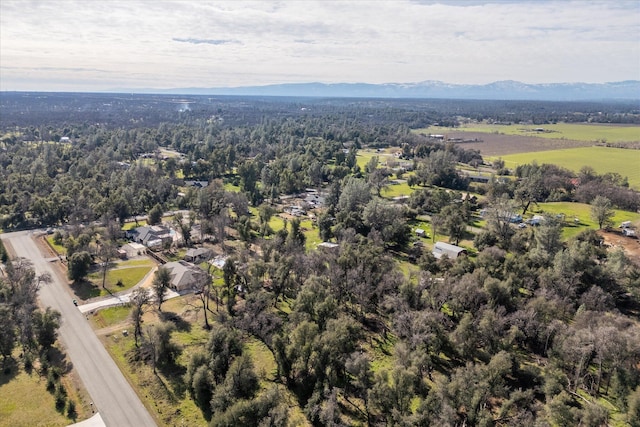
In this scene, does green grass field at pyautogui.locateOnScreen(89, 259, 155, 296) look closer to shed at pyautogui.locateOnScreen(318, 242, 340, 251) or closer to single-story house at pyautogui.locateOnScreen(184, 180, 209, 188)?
shed at pyautogui.locateOnScreen(318, 242, 340, 251)

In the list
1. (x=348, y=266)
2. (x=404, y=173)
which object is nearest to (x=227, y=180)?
(x=404, y=173)

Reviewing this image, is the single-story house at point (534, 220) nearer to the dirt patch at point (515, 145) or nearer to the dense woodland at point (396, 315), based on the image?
the dense woodland at point (396, 315)

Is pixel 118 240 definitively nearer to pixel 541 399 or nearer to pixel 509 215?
pixel 541 399

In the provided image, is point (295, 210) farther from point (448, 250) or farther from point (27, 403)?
point (27, 403)

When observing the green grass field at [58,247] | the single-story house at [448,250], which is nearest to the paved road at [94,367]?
the green grass field at [58,247]

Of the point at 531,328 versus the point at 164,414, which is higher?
the point at 531,328

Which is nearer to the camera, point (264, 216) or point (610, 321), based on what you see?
point (610, 321)

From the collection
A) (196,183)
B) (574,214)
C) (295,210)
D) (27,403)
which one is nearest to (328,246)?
(295,210)

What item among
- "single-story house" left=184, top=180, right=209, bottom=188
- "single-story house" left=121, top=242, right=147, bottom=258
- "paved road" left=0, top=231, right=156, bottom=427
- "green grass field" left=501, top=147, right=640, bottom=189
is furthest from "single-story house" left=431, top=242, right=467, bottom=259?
"green grass field" left=501, top=147, right=640, bottom=189
